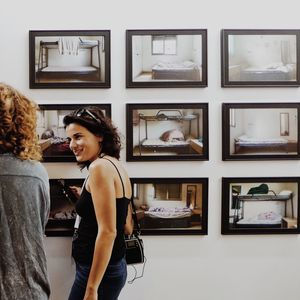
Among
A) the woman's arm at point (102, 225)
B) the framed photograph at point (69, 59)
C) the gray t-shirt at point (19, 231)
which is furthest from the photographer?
the framed photograph at point (69, 59)

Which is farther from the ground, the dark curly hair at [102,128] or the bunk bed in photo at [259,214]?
the dark curly hair at [102,128]

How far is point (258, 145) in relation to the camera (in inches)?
78.9

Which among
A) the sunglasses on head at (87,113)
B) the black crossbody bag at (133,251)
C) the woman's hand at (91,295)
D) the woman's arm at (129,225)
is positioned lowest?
the woman's hand at (91,295)

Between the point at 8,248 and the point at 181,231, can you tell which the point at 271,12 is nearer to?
the point at 181,231

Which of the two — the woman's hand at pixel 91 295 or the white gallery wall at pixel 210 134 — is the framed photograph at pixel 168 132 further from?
the woman's hand at pixel 91 295

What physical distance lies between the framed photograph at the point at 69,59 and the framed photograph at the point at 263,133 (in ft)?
2.42

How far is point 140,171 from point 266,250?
829 mm

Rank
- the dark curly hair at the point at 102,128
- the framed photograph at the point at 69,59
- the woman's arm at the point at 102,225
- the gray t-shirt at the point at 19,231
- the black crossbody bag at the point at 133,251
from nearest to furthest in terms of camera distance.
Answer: the gray t-shirt at the point at 19,231 → the woman's arm at the point at 102,225 → the dark curly hair at the point at 102,128 → the black crossbody bag at the point at 133,251 → the framed photograph at the point at 69,59

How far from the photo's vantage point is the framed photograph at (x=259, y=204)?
6.59ft

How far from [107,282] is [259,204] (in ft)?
3.09

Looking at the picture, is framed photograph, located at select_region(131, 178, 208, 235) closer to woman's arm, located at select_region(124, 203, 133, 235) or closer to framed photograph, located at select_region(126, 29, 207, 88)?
woman's arm, located at select_region(124, 203, 133, 235)

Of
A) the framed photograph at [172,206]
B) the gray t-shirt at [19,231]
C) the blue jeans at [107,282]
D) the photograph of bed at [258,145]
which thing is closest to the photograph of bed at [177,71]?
the photograph of bed at [258,145]

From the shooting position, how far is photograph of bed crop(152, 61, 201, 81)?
6.49ft

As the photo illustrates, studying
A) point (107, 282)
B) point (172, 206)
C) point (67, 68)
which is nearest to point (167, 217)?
point (172, 206)
